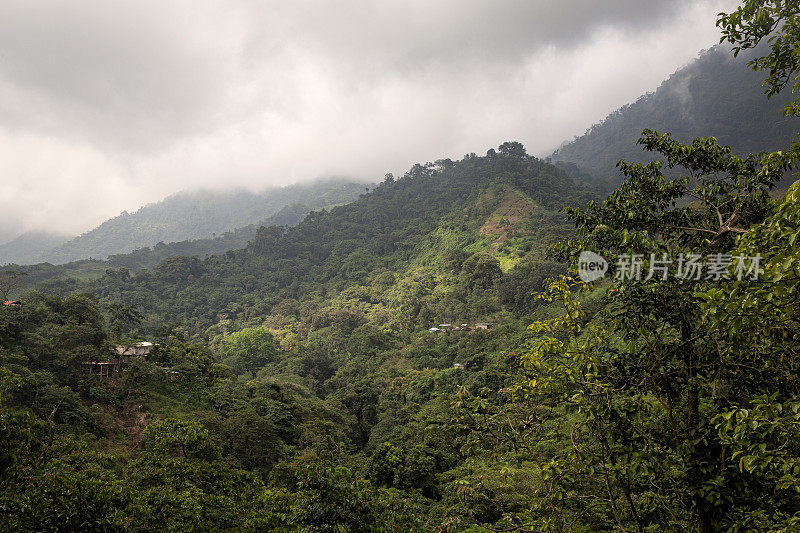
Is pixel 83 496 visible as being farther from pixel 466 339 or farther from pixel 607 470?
pixel 466 339

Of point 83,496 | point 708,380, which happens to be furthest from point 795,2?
point 83,496

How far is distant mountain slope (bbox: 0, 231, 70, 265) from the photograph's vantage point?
15350cm

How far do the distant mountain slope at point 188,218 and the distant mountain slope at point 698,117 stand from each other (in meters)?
91.0

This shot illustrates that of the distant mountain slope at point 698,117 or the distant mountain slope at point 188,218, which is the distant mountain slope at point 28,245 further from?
the distant mountain slope at point 698,117

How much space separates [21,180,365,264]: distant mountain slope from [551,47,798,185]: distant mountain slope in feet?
299

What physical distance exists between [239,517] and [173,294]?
207ft

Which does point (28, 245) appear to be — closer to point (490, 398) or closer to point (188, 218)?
point (188, 218)

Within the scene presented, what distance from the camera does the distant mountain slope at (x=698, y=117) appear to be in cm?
7044

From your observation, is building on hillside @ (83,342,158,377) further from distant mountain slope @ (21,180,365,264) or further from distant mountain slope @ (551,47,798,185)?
distant mountain slope @ (21,180,365,264)

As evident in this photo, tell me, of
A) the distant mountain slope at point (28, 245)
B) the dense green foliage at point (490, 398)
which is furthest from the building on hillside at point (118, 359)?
the distant mountain slope at point (28, 245)

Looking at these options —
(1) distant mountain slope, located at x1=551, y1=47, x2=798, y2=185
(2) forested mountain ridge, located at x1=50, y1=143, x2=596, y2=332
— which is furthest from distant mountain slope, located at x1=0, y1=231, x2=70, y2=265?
(1) distant mountain slope, located at x1=551, y1=47, x2=798, y2=185

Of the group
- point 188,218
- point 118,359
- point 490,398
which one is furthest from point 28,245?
point 490,398

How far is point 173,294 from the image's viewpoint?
200ft

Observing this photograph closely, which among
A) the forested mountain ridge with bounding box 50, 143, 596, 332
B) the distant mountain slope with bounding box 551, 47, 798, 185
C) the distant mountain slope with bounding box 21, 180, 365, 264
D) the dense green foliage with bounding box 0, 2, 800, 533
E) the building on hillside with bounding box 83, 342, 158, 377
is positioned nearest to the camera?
the dense green foliage with bounding box 0, 2, 800, 533
